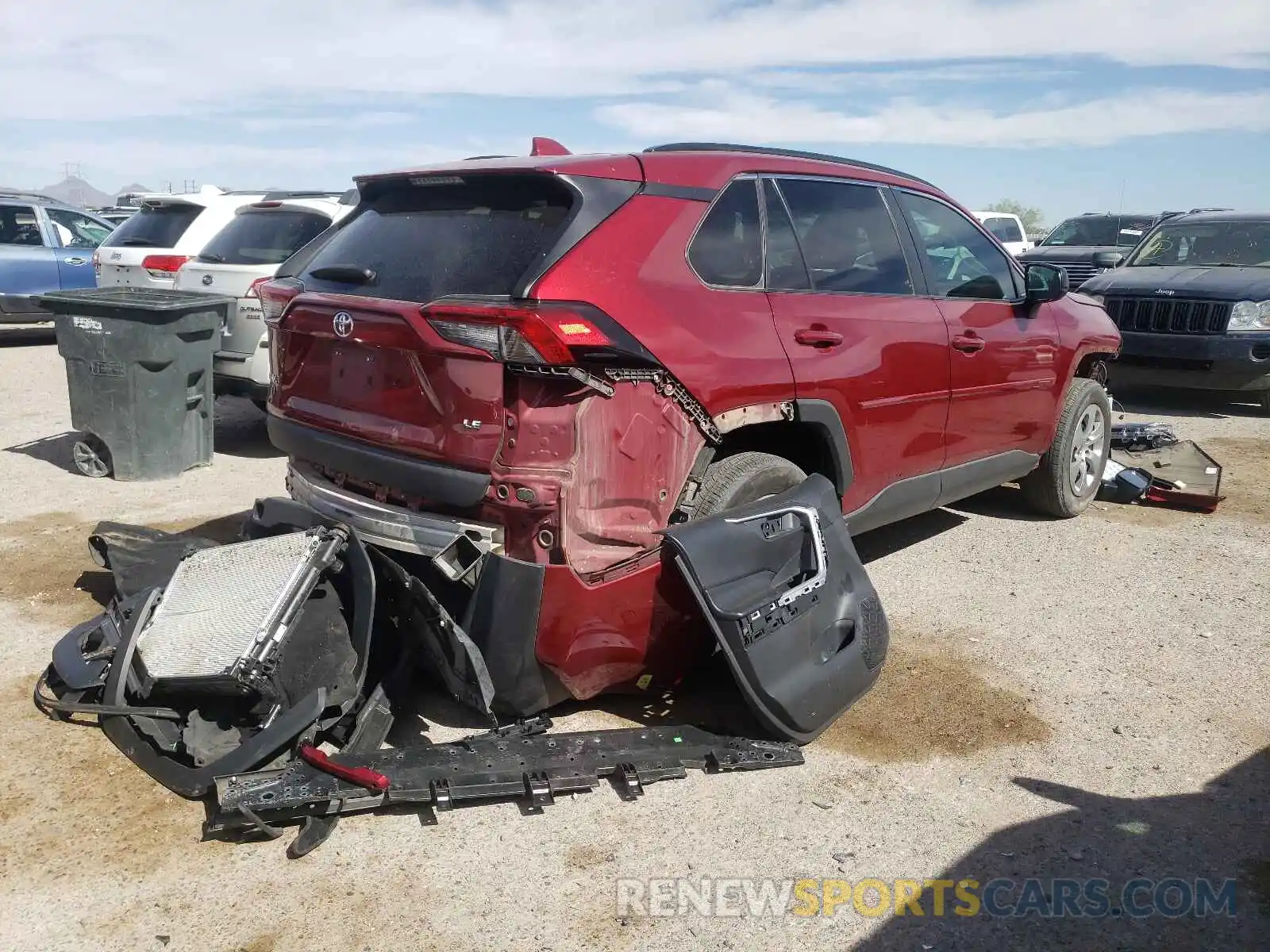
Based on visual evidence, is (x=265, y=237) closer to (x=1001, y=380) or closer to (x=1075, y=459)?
(x=1001, y=380)

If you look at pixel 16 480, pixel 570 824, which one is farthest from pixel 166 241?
pixel 570 824

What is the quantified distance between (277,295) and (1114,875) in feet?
11.2

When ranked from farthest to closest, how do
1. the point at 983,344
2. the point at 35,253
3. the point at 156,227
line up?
the point at 35,253 → the point at 156,227 → the point at 983,344

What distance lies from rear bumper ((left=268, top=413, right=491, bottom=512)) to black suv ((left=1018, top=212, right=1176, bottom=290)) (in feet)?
43.2

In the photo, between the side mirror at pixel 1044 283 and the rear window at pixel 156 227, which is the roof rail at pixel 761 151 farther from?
the rear window at pixel 156 227

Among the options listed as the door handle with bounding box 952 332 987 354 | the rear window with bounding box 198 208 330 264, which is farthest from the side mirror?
the rear window with bounding box 198 208 330 264

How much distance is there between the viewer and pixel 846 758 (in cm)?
359

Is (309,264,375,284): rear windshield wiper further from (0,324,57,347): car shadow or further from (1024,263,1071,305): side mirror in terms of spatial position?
(0,324,57,347): car shadow

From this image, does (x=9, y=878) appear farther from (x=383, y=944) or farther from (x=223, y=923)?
(x=383, y=944)

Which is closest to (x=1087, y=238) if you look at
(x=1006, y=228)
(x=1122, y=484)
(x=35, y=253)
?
(x=1006, y=228)

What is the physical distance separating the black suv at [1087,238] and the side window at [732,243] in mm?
12096

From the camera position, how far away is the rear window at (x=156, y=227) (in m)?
8.80

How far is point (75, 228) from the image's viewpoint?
48.7 feet

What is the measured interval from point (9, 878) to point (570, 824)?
1.53 m
